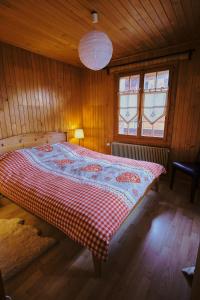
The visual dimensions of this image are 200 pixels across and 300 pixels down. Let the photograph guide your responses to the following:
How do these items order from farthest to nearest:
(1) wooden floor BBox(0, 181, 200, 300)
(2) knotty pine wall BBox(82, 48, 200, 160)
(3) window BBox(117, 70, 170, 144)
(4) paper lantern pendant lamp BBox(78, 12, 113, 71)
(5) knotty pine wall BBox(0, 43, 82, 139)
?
1. (3) window BBox(117, 70, 170, 144)
2. (2) knotty pine wall BBox(82, 48, 200, 160)
3. (5) knotty pine wall BBox(0, 43, 82, 139)
4. (4) paper lantern pendant lamp BBox(78, 12, 113, 71)
5. (1) wooden floor BBox(0, 181, 200, 300)

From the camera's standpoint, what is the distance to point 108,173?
84.0 inches

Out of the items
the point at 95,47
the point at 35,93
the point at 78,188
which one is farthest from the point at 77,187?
the point at 35,93

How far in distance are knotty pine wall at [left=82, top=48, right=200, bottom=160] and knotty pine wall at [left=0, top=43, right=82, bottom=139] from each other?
1.17ft

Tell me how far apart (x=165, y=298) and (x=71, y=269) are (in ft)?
2.59

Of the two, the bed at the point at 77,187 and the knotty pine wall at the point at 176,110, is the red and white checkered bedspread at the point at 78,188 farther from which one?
the knotty pine wall at the point at 176,110

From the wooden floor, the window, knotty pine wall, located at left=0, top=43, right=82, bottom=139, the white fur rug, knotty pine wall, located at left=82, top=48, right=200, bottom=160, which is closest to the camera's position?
the wooden floor

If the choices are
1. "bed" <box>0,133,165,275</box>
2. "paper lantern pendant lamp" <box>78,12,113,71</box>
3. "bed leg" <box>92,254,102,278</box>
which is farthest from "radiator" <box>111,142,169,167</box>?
"bed leg" <box>92,254,102,278</box>

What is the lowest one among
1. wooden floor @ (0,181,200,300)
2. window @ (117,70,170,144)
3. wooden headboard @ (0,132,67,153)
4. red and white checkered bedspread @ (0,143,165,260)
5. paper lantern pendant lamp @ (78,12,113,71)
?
wooden floor @ (0,181,200,300)

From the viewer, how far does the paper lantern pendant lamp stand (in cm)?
164

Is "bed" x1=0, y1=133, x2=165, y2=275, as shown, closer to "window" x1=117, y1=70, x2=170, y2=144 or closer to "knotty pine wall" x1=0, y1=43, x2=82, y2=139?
"knotty pine wall" x1=0, y1=43, x2=82, y2=139

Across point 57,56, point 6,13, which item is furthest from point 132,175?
point 57,56

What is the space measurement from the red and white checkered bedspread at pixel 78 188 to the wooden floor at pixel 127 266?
1.08 ft

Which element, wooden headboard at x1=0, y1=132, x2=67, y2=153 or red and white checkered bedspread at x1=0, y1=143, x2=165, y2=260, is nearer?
red and white checkered bedspread at x1=0, y1=143, x2=165, y2=260

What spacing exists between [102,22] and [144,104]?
65.4 inches
